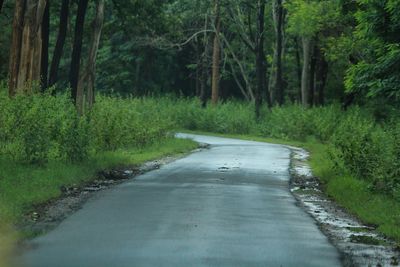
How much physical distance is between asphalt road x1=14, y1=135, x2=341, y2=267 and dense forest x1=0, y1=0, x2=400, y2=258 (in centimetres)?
151

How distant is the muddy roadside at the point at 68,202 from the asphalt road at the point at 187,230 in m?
0.25

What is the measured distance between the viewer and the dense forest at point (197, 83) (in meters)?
16.5

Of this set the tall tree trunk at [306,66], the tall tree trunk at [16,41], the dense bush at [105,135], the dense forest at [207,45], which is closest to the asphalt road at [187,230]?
the dense bush at [105,135]

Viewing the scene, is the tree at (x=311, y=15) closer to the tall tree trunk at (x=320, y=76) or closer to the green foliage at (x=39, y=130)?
the tall tree trunk at (x=320, y=76)

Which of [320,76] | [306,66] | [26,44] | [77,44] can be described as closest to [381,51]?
[26,44]

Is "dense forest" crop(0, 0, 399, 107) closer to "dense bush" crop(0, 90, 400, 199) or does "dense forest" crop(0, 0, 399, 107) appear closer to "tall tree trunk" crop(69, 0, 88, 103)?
"tall tree trunk" crop(69, 0, 88, 103)

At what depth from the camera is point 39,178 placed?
1648 centimetres

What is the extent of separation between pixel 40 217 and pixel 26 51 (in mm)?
13687

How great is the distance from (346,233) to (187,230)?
8.73ft

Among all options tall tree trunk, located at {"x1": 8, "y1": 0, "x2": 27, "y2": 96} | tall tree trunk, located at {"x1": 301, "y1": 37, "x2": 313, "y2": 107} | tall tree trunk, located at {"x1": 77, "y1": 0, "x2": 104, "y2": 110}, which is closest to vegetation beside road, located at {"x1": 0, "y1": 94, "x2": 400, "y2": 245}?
tall tree trunk, located at {"x1": 8, "y1": 0, "x2": 27, "y2": 96}

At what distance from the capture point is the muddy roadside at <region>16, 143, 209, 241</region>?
37.2 ft

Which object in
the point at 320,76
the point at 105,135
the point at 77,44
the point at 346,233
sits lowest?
the point at 346,233

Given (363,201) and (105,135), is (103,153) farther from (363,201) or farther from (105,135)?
(363,201)

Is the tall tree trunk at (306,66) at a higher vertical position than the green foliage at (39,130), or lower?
higher
